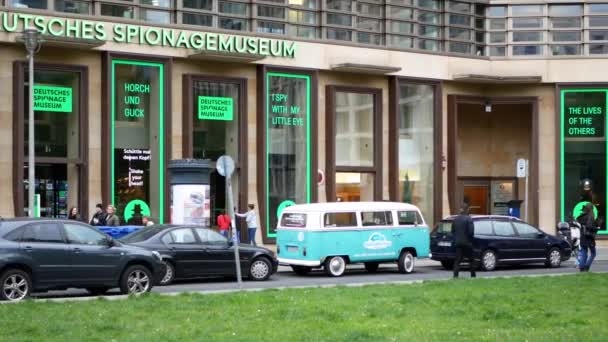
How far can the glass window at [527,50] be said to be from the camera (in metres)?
39.5

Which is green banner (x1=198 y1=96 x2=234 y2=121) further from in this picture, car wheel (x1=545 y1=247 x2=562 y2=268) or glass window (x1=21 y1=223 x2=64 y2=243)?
glass window (x1=21 y1=223 x2=64 y2=243)

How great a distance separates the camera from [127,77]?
31.3 m

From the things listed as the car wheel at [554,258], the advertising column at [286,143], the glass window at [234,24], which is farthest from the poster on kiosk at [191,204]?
the car wheel at [554,258]

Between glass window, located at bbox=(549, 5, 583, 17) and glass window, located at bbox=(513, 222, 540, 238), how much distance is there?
506 inches

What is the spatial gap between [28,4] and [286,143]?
948cm

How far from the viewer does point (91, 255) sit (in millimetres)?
18703

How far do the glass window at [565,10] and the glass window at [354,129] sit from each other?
7862 millimetres

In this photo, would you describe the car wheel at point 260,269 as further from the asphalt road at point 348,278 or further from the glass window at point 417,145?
the glass window at point 417,145

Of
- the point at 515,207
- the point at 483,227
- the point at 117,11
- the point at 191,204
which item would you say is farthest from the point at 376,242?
the point at 515,207

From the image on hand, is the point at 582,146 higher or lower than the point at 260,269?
higher

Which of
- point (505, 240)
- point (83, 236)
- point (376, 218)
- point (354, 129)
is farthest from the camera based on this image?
point (354, 129)

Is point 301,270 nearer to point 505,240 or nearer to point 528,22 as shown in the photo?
point 505,240

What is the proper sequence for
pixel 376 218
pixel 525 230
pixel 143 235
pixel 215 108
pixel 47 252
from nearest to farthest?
pixel 47 252 → pixel 143 235 → pixel 376 218 → pixel 525 230 → pixel 215 108

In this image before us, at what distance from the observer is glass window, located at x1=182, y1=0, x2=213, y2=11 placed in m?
32.2
